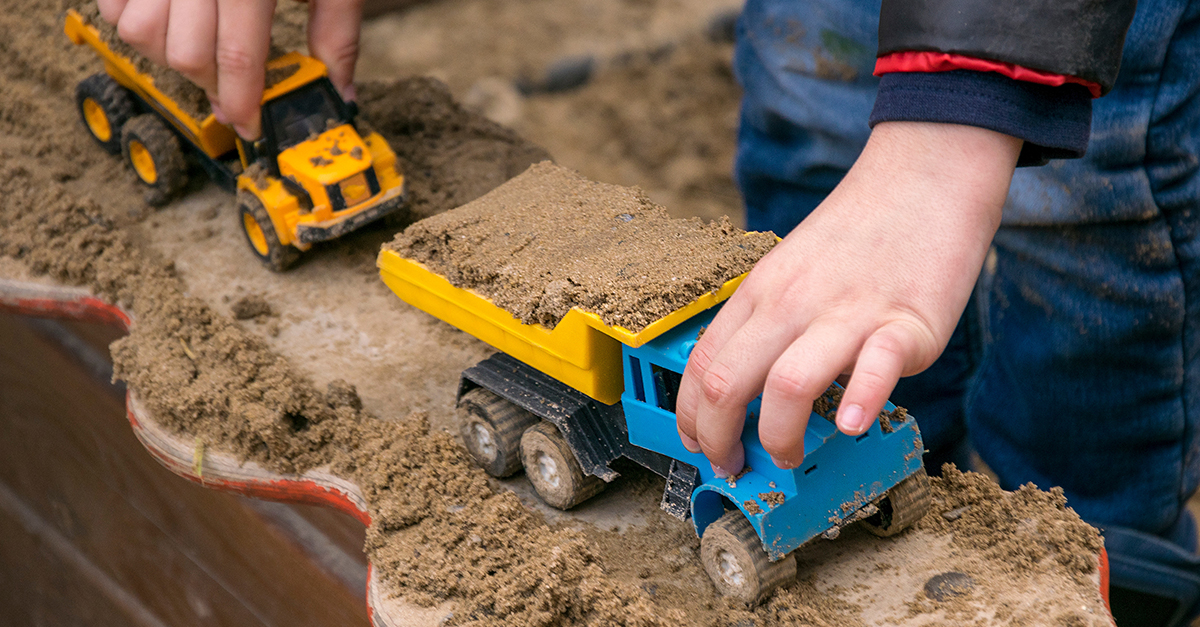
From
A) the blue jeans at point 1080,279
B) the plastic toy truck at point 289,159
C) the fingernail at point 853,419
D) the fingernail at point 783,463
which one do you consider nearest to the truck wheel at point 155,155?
the plastic toy truck at point 289,159

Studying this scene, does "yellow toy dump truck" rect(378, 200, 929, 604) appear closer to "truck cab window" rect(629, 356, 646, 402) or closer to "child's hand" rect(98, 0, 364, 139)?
"truck cab window" rect(629, 356, 646, 402)

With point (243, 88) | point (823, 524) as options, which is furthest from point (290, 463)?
point (823, 524)

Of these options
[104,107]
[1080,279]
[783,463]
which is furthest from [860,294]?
[104,107]

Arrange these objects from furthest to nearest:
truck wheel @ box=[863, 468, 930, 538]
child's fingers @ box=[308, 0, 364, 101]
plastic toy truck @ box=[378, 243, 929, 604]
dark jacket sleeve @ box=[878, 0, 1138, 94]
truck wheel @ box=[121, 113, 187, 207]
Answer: truck wheel @ box=[121, 113, 187, 207] < child's fingers @ box=[308, 0, 364, 101] < truck wheel @ box=[863, 468, 930, 538] < plastic toy truck @ box=[378, 243, 929, 604] < dark jacket sleeve @ box=[878, 0, 1138, 94]

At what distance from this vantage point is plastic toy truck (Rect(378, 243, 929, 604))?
1372 mm

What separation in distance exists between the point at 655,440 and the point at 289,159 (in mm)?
1019

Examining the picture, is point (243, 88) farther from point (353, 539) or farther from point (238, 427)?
point (353, 539)

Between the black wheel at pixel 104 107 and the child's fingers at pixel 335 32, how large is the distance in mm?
491

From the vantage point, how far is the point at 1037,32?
1.26m

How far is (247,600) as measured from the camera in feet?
7.02

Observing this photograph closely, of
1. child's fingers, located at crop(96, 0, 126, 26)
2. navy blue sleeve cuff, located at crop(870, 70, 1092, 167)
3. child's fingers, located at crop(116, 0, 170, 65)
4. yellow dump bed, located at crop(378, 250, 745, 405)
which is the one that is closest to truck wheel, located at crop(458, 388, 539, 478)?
yellow dump bed, located at crop(378, 250, 745, 405)

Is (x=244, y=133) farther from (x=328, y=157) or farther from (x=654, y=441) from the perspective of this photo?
(x=654, y=441)

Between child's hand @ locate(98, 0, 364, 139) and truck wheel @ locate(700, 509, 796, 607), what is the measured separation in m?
1.24

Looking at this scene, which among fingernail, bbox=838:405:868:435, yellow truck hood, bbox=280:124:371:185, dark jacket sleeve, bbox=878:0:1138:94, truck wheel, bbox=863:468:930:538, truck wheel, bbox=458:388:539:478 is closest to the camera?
fingernail, bbox=838:405:868:435
